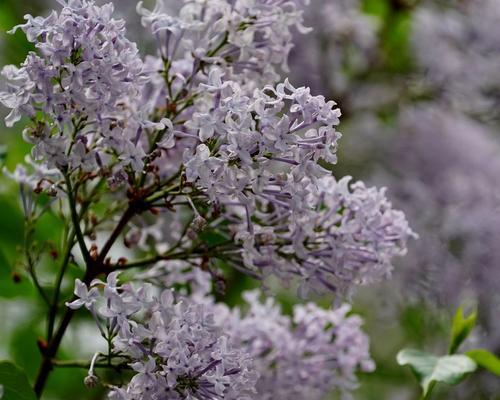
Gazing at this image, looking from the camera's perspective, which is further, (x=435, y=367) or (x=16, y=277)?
(x=16, y=277)

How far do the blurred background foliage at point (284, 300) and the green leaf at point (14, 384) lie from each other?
0.20 metres

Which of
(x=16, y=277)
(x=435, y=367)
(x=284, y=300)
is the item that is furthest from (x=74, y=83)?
(x=284, y=300)

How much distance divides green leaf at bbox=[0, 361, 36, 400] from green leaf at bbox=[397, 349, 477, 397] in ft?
1.33

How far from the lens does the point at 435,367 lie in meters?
0.99

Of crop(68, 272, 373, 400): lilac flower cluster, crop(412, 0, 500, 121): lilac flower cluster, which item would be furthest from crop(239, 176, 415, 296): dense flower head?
crop(412, 0, 500, 121): lilac flower cluster

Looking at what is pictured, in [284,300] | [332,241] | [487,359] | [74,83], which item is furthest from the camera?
[284,300]

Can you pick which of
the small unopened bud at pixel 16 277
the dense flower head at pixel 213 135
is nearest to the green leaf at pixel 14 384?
the dense flower head at pixel 213 135

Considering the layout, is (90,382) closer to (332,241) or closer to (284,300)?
(332,241)

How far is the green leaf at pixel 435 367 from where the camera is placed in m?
0.96

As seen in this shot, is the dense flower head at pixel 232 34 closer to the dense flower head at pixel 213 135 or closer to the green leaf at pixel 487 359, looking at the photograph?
the dense flower head at pixel 213 135

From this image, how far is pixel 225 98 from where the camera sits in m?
0.80

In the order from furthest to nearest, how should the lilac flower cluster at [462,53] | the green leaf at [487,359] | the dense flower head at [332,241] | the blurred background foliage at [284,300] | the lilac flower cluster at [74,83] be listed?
the lilac flower cluster at [462,53] → the blurred background foliage at [284,300] → the green leaf at [487,359] → the dense flower head at [332,241] → the lilac flower cluster at [74,83]

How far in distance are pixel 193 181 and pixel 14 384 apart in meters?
0.24

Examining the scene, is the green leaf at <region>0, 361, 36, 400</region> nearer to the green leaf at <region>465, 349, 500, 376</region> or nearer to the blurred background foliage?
the blurred background foliage
